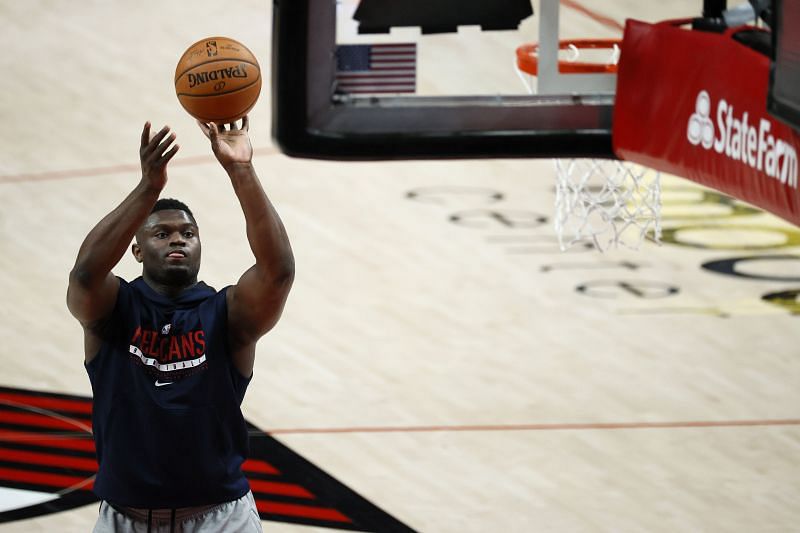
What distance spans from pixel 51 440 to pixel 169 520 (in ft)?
10.0

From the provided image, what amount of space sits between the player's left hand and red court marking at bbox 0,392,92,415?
11.8 feet

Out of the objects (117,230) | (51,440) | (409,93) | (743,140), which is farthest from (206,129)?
(51,440)

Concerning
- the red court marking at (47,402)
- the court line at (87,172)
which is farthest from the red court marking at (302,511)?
the court line at (87,172)

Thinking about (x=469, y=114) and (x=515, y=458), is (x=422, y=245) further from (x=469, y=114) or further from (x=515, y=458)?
(x=469, y=114)

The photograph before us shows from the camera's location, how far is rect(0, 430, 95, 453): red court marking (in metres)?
6.51

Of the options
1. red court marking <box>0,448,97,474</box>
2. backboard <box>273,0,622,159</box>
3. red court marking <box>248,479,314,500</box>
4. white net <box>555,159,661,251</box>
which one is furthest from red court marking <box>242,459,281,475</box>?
white net <box>555,159,661,251</box>

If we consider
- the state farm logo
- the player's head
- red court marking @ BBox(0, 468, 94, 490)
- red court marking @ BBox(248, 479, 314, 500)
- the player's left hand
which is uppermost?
the player's left hand

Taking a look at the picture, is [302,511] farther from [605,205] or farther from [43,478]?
[605,205]

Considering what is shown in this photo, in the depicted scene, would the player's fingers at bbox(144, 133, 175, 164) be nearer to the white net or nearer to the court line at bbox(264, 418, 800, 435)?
the court line at bbox(264, 418, 800, 435)

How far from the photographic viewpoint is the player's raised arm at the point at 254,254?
3.51 metres

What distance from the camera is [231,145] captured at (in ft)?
11.7

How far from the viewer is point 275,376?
24.4 ft

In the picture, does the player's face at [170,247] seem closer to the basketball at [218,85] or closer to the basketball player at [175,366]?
the basketball player at [175,366]

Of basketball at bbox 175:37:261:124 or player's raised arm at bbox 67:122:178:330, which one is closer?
player's raised arm at bbox 67:122:178:330
